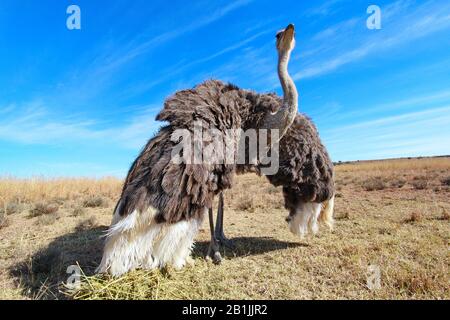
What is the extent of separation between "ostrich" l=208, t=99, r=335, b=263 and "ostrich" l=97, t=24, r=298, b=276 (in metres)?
1.00

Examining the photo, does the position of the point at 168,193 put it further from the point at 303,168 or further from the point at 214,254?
the point at 303,168

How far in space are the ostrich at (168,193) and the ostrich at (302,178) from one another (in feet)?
3.29

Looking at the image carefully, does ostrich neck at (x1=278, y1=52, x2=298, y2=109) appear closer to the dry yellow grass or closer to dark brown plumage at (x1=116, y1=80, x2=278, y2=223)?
dark brown plumage at (x1=116, y1=80, x2=278, y2=223)

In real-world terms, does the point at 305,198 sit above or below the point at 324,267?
above

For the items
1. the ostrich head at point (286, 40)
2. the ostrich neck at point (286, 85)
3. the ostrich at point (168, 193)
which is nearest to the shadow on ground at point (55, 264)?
the ostrich at point (168, 193)

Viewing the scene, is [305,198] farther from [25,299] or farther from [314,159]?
[25,299]

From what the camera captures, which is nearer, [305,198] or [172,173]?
[172,173]

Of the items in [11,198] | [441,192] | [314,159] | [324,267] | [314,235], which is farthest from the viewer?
[441,192]

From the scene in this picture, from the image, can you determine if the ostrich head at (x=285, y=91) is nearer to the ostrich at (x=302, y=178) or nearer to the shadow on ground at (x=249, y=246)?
the ostrich at (x=302, y=178)

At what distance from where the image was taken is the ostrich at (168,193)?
416cm

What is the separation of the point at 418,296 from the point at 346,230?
3.25 metres
